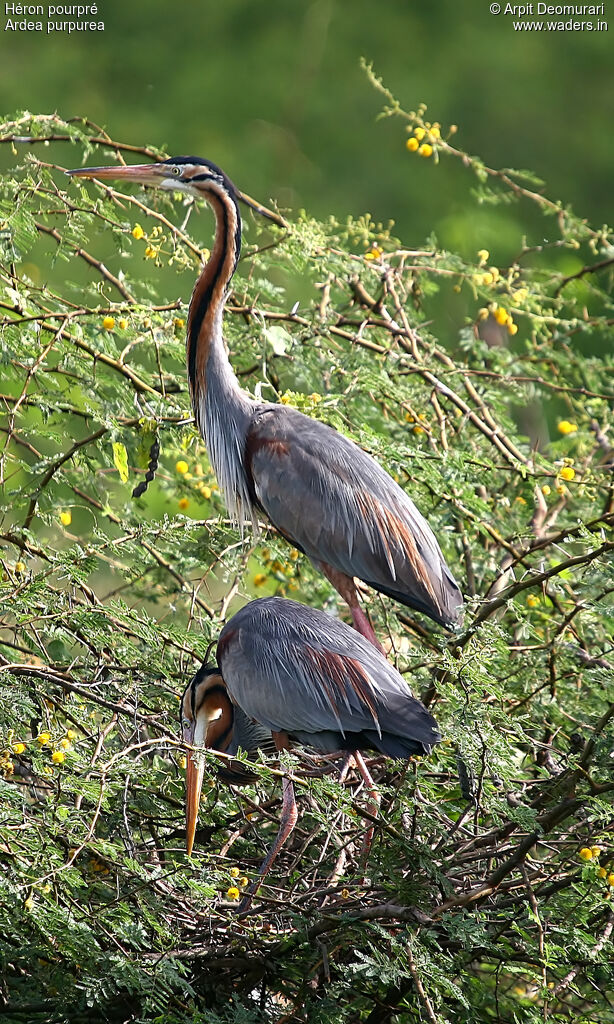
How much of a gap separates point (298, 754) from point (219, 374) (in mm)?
1100

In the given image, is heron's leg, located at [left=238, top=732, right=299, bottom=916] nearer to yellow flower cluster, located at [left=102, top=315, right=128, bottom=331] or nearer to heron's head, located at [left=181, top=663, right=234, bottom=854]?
heron's head, located at [left=181, top=663, right=234, bottom=854]

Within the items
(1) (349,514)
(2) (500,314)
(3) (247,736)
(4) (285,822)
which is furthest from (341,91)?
(4) (285,822)

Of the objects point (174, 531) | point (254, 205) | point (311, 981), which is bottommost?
point (311, 981)

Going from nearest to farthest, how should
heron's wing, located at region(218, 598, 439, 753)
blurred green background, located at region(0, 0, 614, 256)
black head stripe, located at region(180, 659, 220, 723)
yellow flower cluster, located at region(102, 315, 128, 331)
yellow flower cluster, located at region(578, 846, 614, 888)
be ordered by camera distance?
yellow flower cluster, located at region(578, 846, 614, 888), heron's wing, located at region(218, 598, 439, 753), black head stripe, located at region(180, 659, 220, 723), yellow flower cluster, located at region(102, 315, 128, 331), blurred green background, located at region(0, 0, 614, 256)

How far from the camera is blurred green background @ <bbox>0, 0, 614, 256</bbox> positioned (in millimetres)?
9375

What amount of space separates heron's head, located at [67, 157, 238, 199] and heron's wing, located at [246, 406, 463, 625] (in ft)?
2.12

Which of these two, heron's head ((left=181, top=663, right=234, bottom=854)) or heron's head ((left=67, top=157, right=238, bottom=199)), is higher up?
heron's head ((left=67, top=157, right=238, bottom=199))

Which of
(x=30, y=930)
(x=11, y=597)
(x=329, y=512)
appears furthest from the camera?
(x=329, y=512)

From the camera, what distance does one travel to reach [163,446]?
3357mm

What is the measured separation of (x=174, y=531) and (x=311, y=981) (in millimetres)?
1083

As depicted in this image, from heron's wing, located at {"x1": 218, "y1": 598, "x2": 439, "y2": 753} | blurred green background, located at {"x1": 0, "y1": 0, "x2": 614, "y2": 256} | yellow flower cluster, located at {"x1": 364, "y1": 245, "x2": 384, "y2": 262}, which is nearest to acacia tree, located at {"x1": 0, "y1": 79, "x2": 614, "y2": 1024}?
yellow flower cluster, located at {"x1": 364, "y1": 245, "x2": 384, "y2": 262}

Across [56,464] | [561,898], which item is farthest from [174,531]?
[561,898]

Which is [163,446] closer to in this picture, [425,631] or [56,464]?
[56,464]

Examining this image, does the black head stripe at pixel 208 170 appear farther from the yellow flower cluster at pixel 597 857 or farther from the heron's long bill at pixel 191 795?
the yellow flower cluster at pixel 597 857
